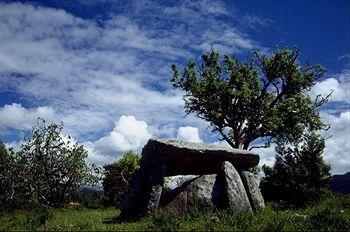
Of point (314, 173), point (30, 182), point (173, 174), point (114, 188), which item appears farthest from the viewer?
point (114, 188)

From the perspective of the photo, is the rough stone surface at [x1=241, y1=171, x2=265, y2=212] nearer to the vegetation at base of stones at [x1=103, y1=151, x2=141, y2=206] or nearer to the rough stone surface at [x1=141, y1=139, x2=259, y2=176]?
the rough stone surface at [x1=141, y1=139, x2=259, y2=176]

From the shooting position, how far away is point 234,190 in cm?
1969

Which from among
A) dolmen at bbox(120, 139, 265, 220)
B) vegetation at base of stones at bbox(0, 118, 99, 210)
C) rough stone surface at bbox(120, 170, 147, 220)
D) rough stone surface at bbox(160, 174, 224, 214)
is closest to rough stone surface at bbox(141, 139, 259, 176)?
dolmen at bbox(120, 139, 265, 220)

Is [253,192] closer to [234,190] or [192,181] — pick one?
[234,190]

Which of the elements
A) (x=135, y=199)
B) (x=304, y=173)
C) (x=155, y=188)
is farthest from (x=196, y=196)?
(x=304, y=173)

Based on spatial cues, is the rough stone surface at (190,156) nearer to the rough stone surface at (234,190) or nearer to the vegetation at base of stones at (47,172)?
the rough stone surface at (234,190)

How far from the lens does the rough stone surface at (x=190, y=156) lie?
2050 centimetres

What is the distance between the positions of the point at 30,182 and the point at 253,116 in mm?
23041

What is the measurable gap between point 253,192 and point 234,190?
161 centimetres

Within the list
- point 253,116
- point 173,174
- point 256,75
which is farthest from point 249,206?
point 256,75

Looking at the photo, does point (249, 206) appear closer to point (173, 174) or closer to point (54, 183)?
point (173, 174)

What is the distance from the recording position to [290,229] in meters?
13.8

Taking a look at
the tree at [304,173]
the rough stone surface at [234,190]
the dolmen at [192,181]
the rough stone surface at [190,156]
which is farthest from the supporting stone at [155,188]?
the tree at [304,173]

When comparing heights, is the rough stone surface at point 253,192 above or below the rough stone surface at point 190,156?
below
